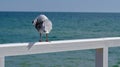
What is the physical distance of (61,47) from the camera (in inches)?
128

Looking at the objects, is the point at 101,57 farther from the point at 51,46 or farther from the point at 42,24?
the point at 42,24

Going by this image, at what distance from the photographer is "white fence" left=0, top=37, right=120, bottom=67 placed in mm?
2926

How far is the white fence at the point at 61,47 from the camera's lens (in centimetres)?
293

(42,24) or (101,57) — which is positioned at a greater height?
(42,24)

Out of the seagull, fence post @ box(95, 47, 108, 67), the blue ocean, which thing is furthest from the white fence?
the blue ocean

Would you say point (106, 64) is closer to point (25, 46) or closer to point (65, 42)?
point (65, 42)

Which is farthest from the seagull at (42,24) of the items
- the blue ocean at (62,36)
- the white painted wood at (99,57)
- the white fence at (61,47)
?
the blue ocean at (62,36)

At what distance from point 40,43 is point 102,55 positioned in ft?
2.42

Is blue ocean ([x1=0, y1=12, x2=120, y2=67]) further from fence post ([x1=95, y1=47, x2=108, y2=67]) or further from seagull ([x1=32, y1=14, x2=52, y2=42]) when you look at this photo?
A: seagull ([x1=32, y1=14, x2=52, y2=42])

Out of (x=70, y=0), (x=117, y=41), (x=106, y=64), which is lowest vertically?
(x=106, y=64)

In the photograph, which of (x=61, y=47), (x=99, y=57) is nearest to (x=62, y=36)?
(x=99, y=57)

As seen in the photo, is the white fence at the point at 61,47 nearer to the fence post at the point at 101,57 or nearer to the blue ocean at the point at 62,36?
the fence post at the point at 101,57

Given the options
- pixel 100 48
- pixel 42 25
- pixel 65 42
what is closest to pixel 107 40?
pixel 100 48

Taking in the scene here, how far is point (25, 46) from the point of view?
9.89 ft
